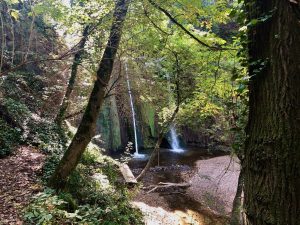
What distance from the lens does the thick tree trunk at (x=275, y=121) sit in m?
2.18

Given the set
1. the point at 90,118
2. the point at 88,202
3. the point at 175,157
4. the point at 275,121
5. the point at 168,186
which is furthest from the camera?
the point at 175,157

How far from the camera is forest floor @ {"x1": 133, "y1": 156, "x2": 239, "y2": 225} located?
912 centimetres

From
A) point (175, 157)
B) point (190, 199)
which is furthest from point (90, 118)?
point (175, 157)

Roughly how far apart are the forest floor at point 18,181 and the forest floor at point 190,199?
326 cm

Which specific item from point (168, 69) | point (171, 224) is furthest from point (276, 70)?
point (168, 69)

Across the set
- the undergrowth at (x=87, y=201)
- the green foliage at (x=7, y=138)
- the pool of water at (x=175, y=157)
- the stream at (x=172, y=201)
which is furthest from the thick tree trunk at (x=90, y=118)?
the pool of water at (x=175, y=157)

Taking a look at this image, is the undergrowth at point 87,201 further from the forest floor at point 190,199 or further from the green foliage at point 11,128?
the forest floor at point 190,199

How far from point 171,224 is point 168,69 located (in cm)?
497

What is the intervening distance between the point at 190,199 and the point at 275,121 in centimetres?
924

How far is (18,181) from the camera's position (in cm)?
613

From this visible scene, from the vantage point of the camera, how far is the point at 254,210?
236 cm

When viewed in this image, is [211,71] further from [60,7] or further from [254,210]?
[254,210]

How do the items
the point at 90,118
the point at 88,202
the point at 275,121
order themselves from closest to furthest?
1. the point at 275,121
2. the point at 90,118
3. the point at 88,202

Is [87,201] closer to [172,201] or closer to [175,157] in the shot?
[172,201]
